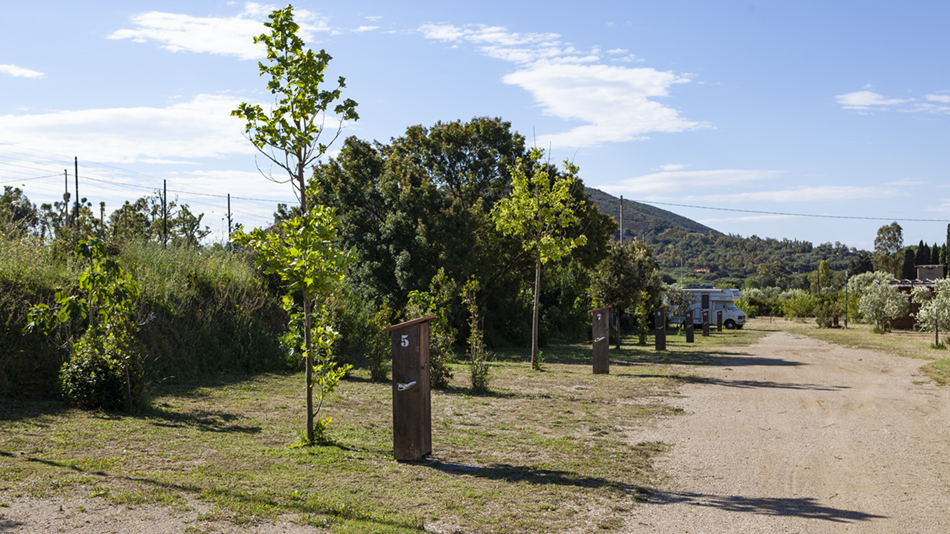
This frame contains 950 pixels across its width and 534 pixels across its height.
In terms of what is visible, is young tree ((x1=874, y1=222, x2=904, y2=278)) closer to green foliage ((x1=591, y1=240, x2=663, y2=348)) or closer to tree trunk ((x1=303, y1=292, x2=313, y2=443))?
green foliage ((x1=591, y1=240, x2=663, y2=348))

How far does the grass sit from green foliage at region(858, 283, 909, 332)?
26376 mm

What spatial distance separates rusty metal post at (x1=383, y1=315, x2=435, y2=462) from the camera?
6000mm

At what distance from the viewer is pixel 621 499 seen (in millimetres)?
5008

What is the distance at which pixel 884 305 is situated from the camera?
3094 cm

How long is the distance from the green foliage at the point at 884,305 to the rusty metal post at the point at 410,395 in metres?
31.3

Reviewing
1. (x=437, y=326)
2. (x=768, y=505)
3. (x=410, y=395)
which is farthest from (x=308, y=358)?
(x=437, y=326)

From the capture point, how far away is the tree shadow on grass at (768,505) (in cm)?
465

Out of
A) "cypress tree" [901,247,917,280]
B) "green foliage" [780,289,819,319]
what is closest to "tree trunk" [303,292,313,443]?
"green foliage" [780,289,819,319]

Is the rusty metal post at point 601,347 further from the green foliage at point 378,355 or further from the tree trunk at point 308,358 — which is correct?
the tree trunk at point 308,358

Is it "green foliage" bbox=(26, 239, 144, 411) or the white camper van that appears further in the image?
the white camper van

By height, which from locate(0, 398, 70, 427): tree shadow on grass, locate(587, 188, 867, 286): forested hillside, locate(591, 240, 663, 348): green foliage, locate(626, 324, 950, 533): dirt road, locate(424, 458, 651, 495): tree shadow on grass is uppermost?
locate(587, 188, 867, 286): forested hillside

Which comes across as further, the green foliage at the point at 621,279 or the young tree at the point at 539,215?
the green foliage at the point at 621,279

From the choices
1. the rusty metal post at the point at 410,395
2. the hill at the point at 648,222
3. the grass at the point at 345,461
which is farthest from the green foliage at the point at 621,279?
the hill at the point at 648,222

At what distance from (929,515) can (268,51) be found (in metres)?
6.78
